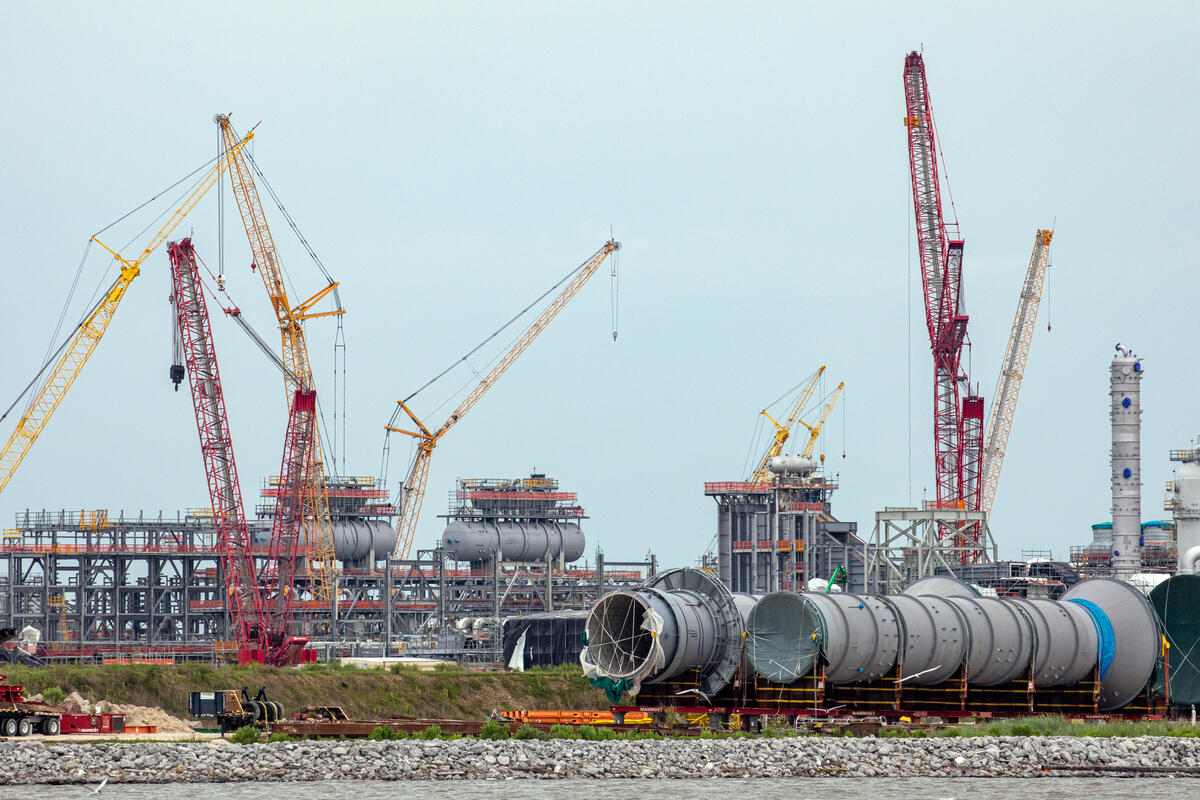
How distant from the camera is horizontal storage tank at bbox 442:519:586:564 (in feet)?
549

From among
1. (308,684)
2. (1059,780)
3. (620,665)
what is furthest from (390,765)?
(308,684)

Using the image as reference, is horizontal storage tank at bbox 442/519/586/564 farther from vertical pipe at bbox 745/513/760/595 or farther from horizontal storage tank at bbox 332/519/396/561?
vertical pipe at bbox 745/513/760/595

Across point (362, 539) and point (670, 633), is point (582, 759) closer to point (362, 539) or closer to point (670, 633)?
point (670, 633)

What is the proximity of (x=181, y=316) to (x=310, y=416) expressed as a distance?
14.3 m

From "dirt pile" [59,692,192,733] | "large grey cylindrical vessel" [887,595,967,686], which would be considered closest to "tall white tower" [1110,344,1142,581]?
"large grey cylindrical vessel" [887,595,967,686]

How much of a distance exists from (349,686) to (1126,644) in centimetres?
4144

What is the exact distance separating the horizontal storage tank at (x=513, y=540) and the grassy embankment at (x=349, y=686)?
62.1 metres

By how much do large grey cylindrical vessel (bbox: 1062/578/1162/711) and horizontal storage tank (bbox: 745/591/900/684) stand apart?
1052 centimetres

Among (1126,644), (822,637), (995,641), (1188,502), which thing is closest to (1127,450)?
(1188,502)

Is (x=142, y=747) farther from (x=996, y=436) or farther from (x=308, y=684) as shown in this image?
(x=996, y=436)

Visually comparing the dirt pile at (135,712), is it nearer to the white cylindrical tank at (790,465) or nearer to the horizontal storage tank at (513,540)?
the white cylindrical tank at (790,465)

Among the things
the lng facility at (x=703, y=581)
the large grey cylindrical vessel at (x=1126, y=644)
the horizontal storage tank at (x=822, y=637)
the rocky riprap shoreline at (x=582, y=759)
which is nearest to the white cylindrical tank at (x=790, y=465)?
the lng facility at (x=703, y=581)

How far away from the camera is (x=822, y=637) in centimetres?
6694

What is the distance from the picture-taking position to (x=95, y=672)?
285 ft
